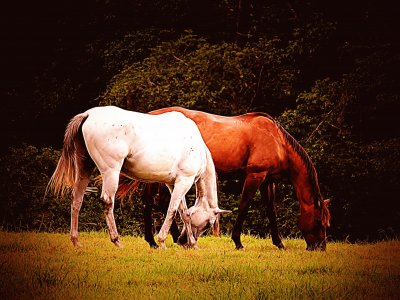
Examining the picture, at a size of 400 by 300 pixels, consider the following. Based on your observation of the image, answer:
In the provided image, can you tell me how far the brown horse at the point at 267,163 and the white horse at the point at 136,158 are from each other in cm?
89

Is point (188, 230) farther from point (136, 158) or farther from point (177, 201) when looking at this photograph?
point (136, 158)

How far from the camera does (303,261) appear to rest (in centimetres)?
846

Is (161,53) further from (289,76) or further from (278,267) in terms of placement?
(278,267)

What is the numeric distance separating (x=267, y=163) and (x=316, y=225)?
1197mm

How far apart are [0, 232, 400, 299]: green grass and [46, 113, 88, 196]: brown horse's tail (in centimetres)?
86

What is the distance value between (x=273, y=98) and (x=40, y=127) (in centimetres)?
690

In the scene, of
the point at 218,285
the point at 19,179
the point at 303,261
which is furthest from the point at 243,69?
the point at 218,285

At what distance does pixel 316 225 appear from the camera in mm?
10539

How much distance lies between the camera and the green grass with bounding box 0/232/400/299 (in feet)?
20.3

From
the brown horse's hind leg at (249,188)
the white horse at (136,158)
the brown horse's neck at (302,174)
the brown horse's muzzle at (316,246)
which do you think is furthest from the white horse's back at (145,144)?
the brown horse's muzzle at (316,246)

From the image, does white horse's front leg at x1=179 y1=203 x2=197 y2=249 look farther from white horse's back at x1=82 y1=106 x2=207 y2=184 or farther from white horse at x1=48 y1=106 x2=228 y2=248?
white horse's back at x1=82 y1=106 x2=207 y2=184

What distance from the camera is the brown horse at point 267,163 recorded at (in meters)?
10.5

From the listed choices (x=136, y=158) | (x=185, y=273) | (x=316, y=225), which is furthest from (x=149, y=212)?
(x=185, y=273)

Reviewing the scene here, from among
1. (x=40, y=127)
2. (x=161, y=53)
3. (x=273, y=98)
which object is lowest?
(x=40, y=127)
